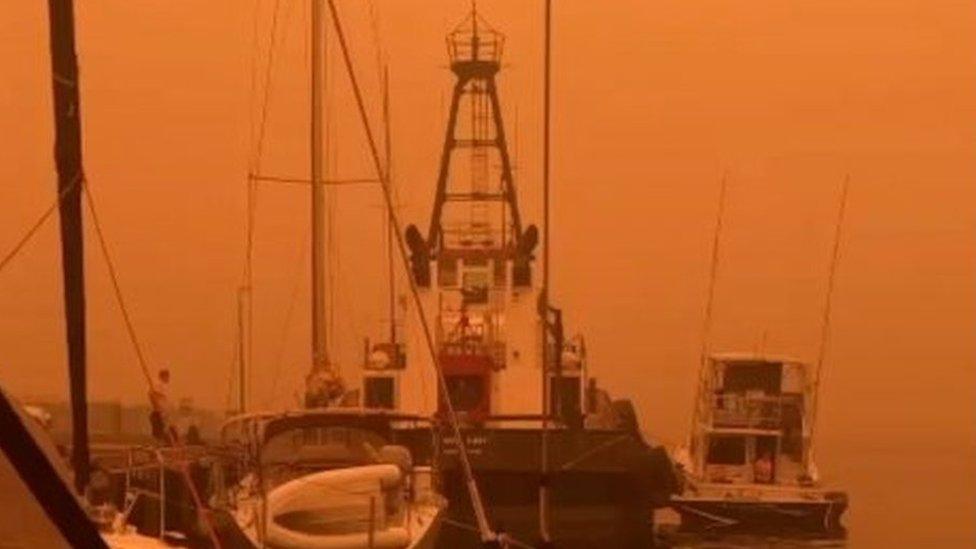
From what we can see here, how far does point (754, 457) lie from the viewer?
111 ft

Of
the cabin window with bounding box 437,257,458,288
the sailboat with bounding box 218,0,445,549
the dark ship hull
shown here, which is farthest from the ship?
the sailboat with bounding box 218,0,445,549

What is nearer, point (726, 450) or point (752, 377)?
point (726, 450)

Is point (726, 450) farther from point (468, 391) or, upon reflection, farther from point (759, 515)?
point (468, 391)

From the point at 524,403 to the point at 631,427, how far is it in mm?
1967

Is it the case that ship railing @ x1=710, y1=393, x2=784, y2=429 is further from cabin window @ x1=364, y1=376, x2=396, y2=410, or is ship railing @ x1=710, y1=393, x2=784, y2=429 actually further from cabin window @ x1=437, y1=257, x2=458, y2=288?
cabin window @ x1=364, y1=376, x2=396, y2=410

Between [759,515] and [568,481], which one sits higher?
[568,481]

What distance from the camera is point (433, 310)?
1337 inches

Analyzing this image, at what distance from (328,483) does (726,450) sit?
19373 mm

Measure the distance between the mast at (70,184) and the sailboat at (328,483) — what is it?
464cm

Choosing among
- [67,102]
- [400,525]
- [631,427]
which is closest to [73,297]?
[67,102]

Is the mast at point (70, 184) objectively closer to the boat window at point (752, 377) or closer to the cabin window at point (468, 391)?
the cabin window at point (468, 391)

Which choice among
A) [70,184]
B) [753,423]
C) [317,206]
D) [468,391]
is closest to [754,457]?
[753,423]

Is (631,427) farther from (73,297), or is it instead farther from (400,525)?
(73,297)

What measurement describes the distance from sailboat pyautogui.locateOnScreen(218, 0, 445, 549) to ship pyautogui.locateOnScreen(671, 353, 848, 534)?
1207cm
